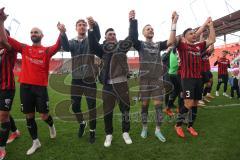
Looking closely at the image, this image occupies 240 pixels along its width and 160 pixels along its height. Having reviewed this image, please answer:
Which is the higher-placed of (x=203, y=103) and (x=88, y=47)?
(x=88, y=47)

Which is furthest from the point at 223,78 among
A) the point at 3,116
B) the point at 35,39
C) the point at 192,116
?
the point at 3,116

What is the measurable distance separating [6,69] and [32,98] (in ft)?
2.19

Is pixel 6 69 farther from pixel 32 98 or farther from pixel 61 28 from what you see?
pixel 61 28

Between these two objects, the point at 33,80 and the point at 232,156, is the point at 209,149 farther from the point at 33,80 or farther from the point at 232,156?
the point at 33,80

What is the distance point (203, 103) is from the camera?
29.5ft

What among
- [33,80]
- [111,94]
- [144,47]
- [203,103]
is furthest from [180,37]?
[203,103]

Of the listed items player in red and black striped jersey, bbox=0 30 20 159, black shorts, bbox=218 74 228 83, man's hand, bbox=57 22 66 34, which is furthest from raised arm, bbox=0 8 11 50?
black shorts, bbox=218 74 228 83

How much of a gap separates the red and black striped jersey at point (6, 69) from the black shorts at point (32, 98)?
0.20 meters

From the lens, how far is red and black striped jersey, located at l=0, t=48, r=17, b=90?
4.53 m

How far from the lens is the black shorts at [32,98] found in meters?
4.59

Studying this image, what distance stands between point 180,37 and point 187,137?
1.99m

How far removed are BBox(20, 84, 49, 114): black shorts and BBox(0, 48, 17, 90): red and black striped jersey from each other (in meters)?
0.20

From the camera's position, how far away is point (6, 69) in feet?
15.1

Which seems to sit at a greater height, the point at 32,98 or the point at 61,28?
the point at 61,28
